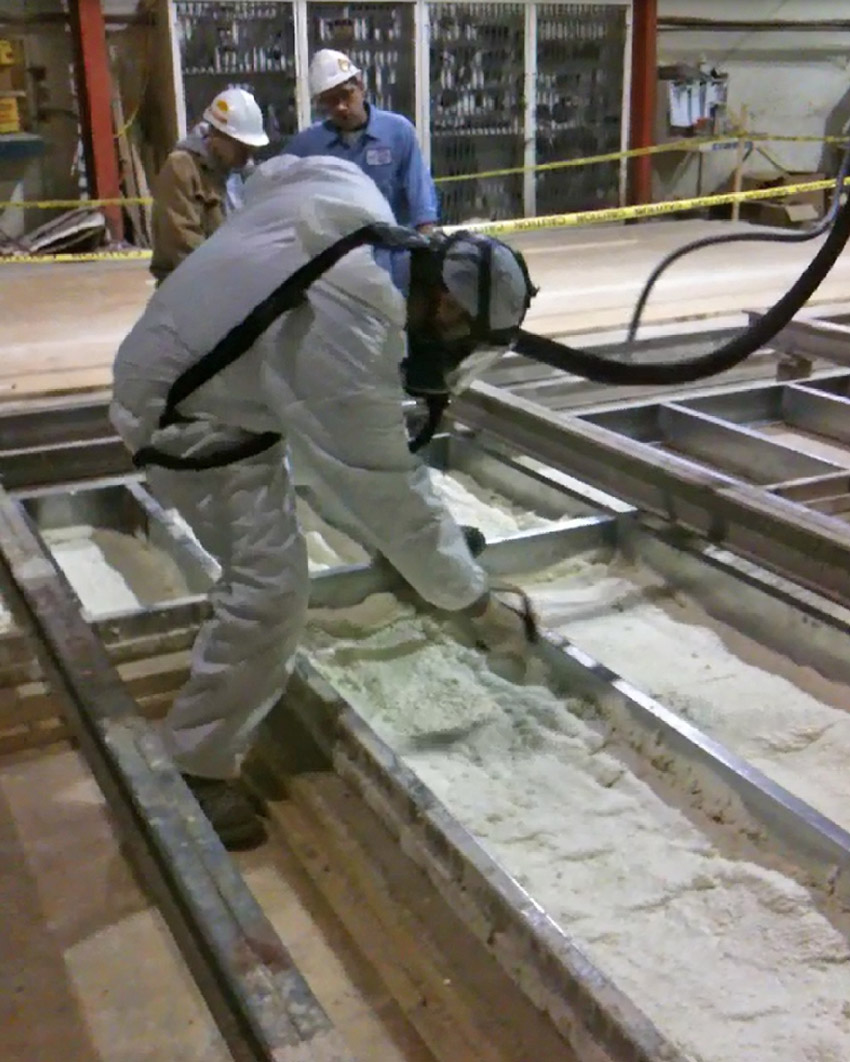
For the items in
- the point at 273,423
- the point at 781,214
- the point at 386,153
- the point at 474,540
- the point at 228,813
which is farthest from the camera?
the point at 781,214

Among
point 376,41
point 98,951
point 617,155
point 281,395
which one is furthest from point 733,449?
point 376,41

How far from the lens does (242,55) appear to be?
8328mm

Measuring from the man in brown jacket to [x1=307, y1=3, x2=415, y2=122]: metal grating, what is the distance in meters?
4.88

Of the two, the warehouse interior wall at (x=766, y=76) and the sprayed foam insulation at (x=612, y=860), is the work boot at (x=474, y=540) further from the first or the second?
the warehouse interior wall at (x=766, y=76)

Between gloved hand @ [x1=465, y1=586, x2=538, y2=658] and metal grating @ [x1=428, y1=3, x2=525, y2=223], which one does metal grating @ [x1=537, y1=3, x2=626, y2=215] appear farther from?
gloved hand @ [x1=465, y1=586, x2=538, y2=658]

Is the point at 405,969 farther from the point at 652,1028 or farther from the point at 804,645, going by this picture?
the point at 804,645

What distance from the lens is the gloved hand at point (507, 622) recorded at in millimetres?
2584

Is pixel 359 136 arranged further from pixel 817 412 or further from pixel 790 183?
pixel 790 183

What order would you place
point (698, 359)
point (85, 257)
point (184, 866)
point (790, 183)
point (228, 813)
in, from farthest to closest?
point (790, 183)
point (85, 257)
point (698, 359)
point (228, 813)
point (184, 866)

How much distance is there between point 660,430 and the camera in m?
4.26

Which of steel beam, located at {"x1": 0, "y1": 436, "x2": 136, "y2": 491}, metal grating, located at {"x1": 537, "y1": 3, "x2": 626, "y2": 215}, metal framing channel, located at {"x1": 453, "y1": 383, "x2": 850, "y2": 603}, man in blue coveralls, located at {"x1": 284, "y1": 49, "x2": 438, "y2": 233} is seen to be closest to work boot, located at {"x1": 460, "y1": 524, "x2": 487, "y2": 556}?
metal framing channel, located at {"x1": 453, "y1": 383, "x2": 850, "y2": 603}

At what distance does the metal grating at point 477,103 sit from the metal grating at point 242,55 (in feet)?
4.01

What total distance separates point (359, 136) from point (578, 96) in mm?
5879

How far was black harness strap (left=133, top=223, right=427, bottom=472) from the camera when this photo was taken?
1816 millimetres
